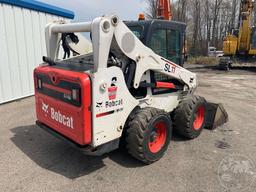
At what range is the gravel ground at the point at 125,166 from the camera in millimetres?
3305

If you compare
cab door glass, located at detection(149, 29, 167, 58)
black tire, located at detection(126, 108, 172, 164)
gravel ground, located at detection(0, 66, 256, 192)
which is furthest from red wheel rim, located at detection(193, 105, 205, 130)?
cab door glass, located at detection(149, 29, 167, 58)

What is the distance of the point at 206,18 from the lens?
41.8 meters

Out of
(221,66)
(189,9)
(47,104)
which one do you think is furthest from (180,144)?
(189,9)

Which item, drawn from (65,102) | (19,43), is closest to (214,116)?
(65,102)

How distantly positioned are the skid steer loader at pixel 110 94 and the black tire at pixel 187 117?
0.7 inches

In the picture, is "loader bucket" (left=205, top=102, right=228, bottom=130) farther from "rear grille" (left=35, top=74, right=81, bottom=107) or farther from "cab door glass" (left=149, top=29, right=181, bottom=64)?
"rear grille" (left=35, top=74, right=81, bottom=107)

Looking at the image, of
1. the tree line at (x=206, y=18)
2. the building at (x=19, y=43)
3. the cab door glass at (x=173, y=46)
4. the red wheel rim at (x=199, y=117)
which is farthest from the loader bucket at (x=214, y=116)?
the tree line at (x=206, y=18)

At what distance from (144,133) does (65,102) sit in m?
1.18

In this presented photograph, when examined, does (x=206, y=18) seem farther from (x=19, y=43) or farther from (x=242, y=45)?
(x=19, y=43)

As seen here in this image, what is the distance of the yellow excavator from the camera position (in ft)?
55.3

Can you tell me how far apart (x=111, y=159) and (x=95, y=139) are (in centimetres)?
93

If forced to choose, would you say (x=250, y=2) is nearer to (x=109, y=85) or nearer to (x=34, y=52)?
(x=34, y=52)

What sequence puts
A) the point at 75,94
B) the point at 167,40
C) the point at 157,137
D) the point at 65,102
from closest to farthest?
the point at 75,94 → the point at 65,102 → the point at 157,137 → the point at 167,40

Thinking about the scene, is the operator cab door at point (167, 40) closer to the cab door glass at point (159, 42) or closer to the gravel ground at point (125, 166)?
the cab door glass at point (159, 42)
